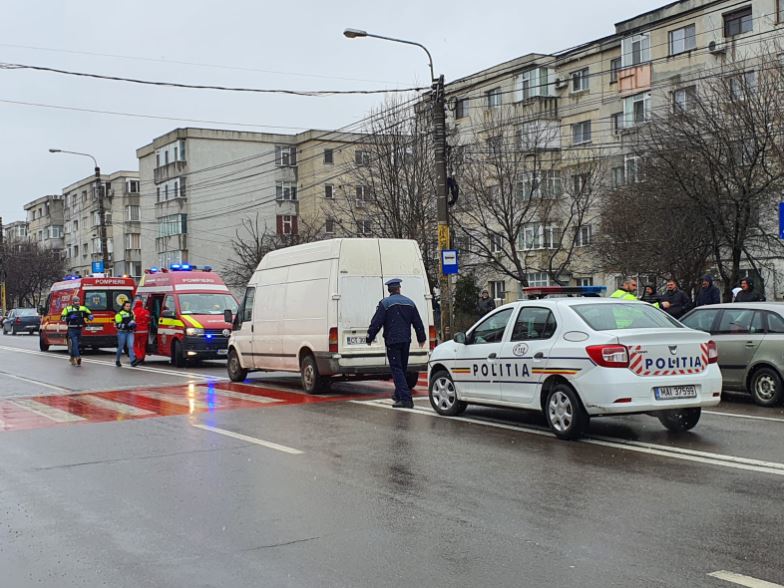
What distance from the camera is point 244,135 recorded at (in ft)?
229

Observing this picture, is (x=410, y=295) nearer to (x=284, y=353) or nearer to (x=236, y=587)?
(x=284, y=353)

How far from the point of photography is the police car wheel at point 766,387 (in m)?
12.8

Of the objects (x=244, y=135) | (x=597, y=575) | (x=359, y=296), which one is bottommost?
(x=597, y=575)

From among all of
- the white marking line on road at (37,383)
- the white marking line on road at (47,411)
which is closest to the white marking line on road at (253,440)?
the white marking line on road at (47,411)

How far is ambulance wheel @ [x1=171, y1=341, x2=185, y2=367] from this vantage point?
22.8m

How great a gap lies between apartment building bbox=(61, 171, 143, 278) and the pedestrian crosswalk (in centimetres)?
5708

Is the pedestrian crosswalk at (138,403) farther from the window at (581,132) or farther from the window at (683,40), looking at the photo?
the window at (581,132)

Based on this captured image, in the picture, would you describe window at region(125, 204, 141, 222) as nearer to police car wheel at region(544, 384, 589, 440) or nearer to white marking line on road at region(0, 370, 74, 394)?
white marking line on road at region(0, 370, 74, 394)

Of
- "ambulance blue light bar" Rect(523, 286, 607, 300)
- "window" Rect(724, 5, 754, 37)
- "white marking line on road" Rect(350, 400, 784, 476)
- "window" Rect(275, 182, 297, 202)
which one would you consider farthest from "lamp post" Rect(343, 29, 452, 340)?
"window" Rect(275, 182, 297, 202)

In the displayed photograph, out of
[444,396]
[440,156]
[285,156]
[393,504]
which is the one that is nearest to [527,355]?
[444,396]

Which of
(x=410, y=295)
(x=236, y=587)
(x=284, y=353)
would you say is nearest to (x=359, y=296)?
(x=410, y=295)

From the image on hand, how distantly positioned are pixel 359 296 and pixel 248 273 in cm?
4206

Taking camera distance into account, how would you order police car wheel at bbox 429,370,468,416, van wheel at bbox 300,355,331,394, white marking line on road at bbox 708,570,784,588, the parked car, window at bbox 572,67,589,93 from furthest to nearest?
the parked car → window at bbox 572,67,589,93 → van wheel at bbox 300,355,331,394 → police car wheel at bbox 429,370,468,416 → white marking line on road at bbox 708,570,784,588

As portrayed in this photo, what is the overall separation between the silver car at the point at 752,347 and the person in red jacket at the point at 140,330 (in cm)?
1487
